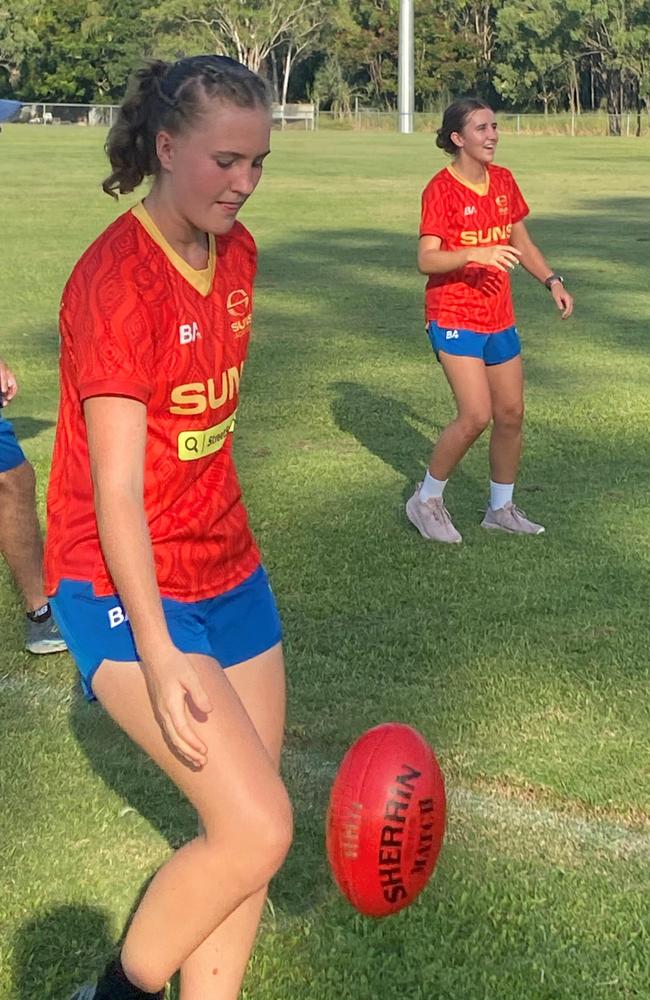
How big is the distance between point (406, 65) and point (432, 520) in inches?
2577

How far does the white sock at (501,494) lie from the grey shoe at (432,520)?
0.79ft

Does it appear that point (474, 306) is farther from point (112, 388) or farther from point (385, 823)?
point (112, 388)

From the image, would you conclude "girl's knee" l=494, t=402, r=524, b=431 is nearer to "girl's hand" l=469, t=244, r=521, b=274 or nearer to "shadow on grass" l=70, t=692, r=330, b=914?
"girl's hand" l=469, t=244, r=521, b=274

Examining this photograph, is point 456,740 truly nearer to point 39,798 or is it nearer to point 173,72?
point 39,798

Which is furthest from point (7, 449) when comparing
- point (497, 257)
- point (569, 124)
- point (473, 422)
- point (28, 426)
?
point (569, 124)

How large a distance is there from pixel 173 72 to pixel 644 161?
→ 40.5m

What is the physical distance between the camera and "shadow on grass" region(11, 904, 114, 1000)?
11.2ft

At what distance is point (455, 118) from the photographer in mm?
6562

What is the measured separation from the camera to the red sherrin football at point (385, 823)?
10.1 ft

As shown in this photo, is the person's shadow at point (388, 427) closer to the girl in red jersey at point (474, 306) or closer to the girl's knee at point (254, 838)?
the girl in red jersey at point (474, 306)

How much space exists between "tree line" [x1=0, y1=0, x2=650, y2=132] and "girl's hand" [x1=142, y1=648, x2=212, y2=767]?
8365 cm

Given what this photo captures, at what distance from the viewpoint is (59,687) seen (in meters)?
5.16

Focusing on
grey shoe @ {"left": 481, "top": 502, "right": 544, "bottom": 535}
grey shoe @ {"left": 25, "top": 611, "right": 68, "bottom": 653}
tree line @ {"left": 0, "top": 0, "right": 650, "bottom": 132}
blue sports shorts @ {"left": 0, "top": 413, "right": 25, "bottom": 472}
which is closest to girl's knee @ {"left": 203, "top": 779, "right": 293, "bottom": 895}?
grey shoe @ {"left": 25, "top": 611, "right": 68, "bottom": 653}

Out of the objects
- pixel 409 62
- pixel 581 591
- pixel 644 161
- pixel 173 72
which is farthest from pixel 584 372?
pixel 409 62
